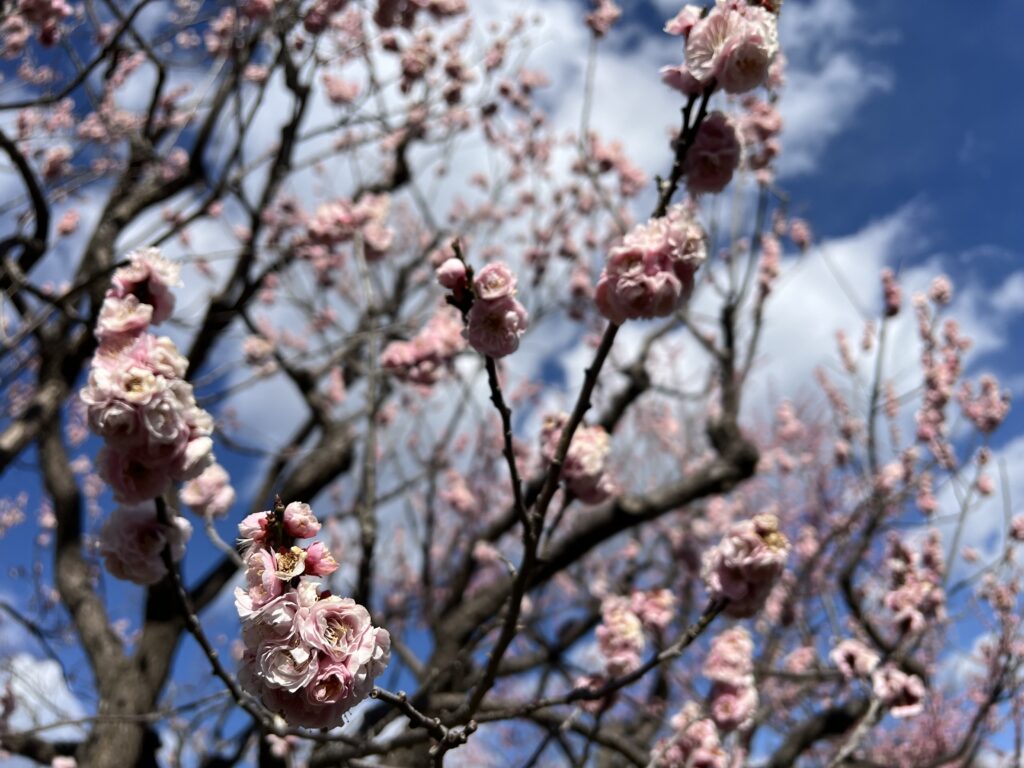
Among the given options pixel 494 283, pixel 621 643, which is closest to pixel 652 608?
pixel 621 643

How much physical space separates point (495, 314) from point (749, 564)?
939 millimetres

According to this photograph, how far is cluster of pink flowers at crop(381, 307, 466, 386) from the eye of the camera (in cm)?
341

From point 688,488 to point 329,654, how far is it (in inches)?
140

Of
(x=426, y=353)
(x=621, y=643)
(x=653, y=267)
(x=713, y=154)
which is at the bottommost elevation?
(x=621, y=643)

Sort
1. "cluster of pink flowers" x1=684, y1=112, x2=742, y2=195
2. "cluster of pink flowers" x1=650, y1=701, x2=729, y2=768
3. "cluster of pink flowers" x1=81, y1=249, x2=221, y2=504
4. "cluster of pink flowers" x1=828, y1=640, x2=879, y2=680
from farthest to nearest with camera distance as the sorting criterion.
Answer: "cluster of pink flowers" x1=828, y1=640, x2=879, y2=680
"cluster of pink flowers" x1=650, y1=701, x2=729, y2=768
"cluster of pink flowers" x1=684, y1=112, x2=742, y2=195
"cluster of pink flowers" x1=81, y1=249, x2=221, y2=504

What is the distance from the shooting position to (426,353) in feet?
11.2

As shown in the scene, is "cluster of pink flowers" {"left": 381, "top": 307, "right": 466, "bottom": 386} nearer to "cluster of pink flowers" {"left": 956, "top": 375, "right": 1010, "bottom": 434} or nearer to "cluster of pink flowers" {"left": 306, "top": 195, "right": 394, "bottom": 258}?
"cluster of pink flowers" {"left": 306, "top": 195, "right": 394, "bottom": 258}

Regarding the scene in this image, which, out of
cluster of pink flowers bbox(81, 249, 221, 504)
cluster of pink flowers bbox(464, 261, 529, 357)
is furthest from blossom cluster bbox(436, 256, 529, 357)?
cluster of pink flowers bbox(81, 249, 221, 504)

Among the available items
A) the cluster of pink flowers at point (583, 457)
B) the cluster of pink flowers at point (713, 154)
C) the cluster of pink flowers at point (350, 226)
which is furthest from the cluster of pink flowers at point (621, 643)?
the cluster of pink flowers at point (350, 226)

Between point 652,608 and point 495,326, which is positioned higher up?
point 652,608

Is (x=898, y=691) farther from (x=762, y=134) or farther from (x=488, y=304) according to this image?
(x=762, y=134)

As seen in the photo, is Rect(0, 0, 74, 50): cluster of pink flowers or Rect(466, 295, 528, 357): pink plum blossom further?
Rect(0, 0, 74, 50): cluster of pink flowers

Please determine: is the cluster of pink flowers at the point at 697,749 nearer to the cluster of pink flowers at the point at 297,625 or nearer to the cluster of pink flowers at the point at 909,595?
the cluster of pink flowers at the point at 909,595

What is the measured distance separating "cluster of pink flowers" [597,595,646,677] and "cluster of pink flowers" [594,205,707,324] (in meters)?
1.47
